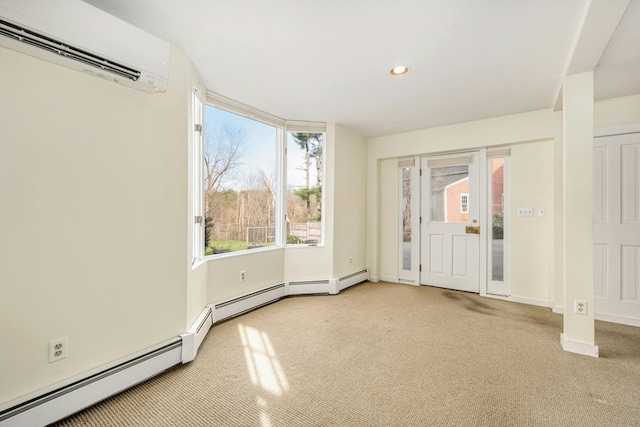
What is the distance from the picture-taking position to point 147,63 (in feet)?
5.64

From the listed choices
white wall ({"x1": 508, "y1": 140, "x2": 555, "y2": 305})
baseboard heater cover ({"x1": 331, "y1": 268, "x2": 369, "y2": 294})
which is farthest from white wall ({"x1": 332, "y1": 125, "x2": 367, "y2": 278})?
white wall ({"x1": 508, "y1": 140, "x2": 555, "y2": 305})

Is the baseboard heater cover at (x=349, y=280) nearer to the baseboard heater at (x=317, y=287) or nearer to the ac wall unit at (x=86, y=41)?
the baseboard heater at (x=317, y=287)

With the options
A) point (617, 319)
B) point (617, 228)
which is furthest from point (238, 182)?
point (617, 319)

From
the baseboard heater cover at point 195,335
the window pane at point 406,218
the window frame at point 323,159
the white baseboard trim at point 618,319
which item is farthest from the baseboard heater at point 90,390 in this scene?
the white baseboard trim at point 618,319

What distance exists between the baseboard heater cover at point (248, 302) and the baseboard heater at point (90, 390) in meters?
0.82

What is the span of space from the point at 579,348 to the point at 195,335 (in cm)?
309

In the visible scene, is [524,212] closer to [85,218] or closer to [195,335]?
[195,335]

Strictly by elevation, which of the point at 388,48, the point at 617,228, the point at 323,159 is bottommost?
the point at 617,228

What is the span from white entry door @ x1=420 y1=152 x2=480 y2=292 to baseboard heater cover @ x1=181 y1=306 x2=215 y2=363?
3.19 meters

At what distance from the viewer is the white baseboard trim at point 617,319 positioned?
2.86 metres

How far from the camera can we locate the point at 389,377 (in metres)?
1.93

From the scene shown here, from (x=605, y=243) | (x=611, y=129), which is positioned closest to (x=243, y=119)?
(x=611, y=129)

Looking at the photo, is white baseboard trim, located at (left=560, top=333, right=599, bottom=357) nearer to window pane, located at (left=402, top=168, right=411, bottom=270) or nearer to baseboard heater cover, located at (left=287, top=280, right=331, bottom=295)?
window pane, located at (left=402, top=168, right=411, bottom=270)

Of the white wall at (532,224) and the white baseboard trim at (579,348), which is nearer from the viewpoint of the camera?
the white baseboard trim at (579,348)
